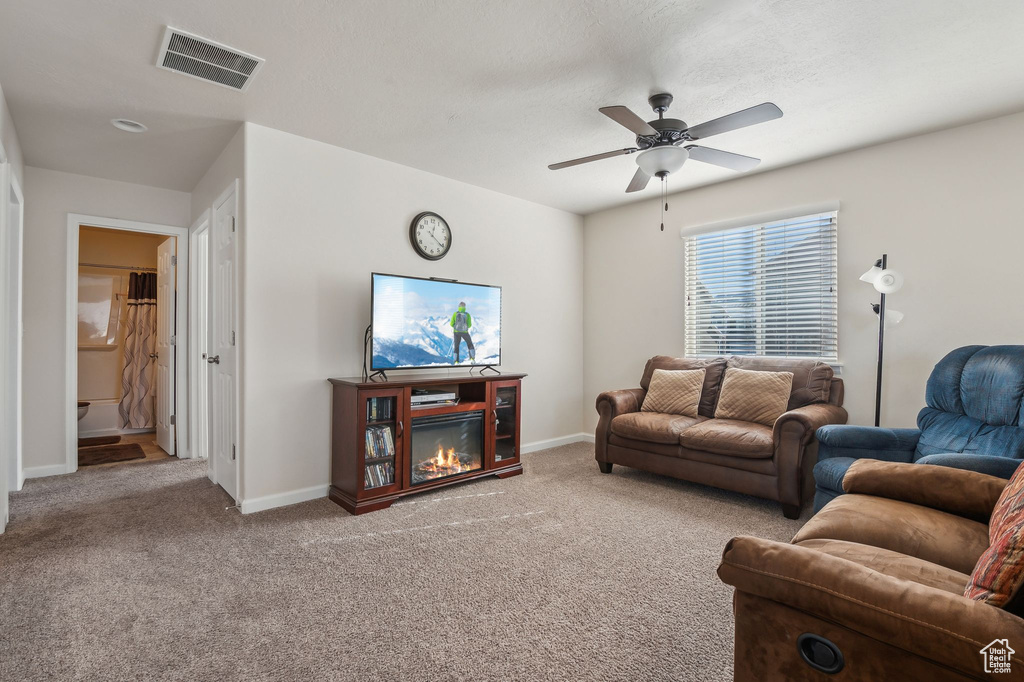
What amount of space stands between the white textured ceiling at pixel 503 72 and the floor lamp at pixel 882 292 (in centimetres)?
83

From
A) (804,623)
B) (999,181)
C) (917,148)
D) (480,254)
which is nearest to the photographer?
(804,623)

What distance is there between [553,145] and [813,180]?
2.04 m

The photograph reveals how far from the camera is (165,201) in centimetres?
440

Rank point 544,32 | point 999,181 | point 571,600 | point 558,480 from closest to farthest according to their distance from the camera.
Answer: point 571,600 → point 544,32 → point 999,181 → point 558,480

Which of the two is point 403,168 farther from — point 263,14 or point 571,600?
point 571,600

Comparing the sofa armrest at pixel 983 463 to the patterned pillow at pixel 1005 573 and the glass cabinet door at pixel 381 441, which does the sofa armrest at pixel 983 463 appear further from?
the glass cabinet door at pixel 381 441

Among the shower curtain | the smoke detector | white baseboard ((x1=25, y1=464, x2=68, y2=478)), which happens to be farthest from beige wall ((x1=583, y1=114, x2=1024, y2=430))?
the shower curtain

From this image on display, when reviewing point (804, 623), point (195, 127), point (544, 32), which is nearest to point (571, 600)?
point (804, 623)

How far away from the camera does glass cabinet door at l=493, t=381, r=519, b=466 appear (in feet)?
12.9

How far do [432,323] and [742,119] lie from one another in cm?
234

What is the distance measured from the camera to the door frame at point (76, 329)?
4000mm

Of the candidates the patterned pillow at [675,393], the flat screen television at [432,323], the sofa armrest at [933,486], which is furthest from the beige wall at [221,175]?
the sofa armrest at [933,486]

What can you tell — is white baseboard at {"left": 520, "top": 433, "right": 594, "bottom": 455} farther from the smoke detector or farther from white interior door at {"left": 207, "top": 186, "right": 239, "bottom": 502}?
the smoke detector

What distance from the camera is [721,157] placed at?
2.89m
